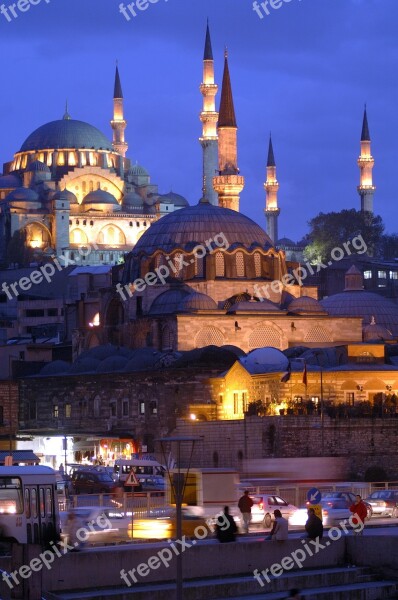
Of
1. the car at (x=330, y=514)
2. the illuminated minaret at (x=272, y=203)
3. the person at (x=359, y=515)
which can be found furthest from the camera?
the illuminated minaret at (x=272, y=203)

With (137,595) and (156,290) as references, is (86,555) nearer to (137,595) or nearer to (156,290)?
(137,595)

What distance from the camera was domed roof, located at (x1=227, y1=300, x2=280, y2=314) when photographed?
207 feet

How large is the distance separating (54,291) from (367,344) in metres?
37.6

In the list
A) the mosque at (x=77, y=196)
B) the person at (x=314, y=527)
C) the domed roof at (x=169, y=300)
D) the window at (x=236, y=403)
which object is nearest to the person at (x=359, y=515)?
the person at (x=314, y=527)

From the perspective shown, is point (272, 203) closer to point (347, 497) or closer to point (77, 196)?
point (77, 196)

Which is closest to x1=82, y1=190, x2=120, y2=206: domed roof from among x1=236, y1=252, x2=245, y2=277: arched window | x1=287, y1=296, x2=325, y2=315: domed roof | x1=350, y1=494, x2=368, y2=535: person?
x1=236, y1=252, x2=245, y2=277: arched window

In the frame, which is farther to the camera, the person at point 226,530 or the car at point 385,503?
the car at point 385,503

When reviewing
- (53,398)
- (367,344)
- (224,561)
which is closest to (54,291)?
(53,398)

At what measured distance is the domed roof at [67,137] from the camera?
118938 millimetres

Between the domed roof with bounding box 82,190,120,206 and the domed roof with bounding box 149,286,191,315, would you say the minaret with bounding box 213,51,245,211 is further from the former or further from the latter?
the domed roof with bounding box 82,190,120,206

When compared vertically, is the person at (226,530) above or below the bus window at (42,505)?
below

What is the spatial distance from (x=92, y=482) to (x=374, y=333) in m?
25.6

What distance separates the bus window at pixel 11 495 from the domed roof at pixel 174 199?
91.9 meters

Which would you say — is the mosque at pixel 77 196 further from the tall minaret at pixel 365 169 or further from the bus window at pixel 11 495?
the bus window at pixel 11 495
